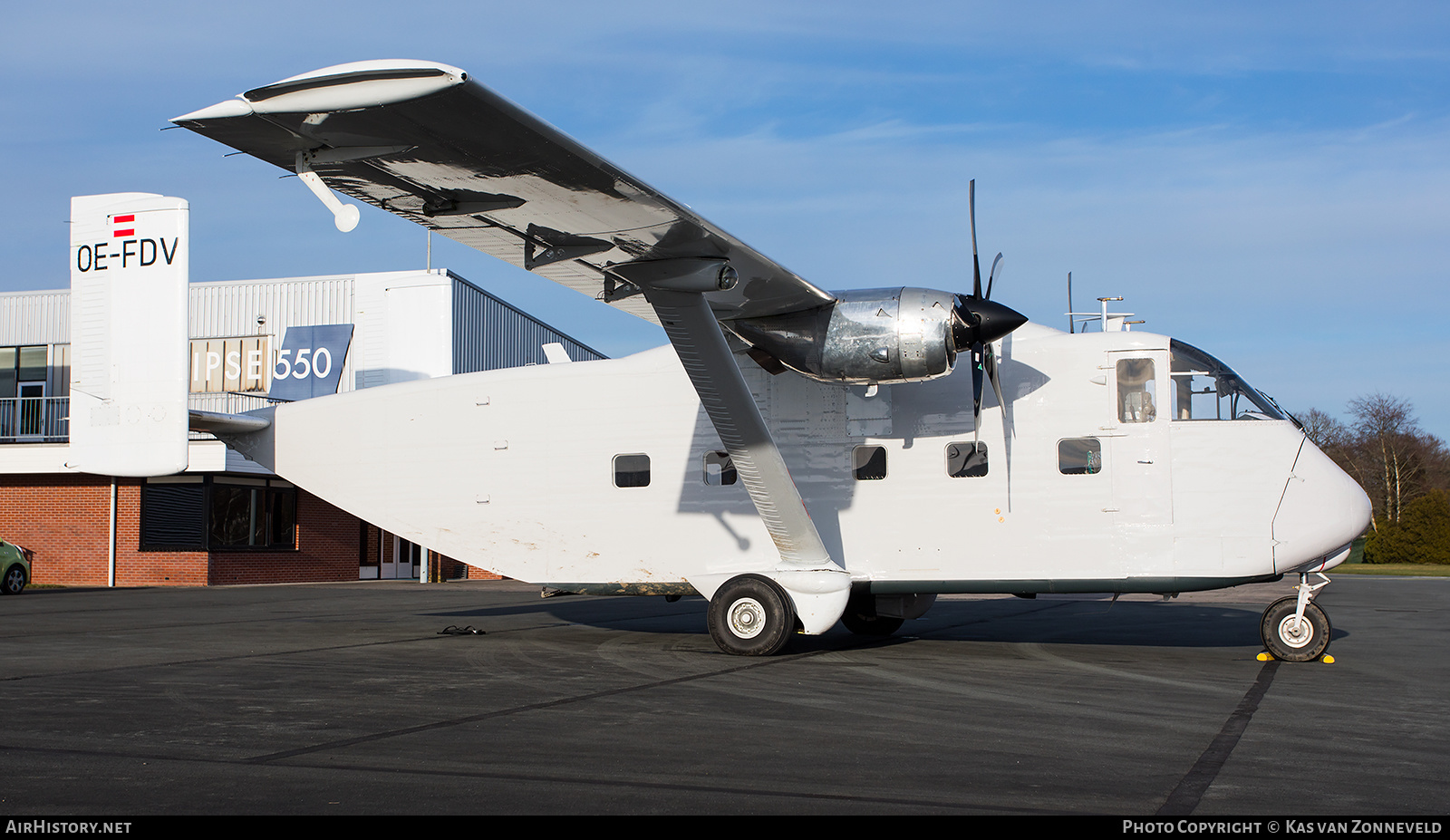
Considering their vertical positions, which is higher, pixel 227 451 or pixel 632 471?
pixel 227 451

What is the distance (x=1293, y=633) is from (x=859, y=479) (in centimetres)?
481

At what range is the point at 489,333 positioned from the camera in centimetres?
3544

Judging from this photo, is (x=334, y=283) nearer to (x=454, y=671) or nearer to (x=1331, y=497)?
(x=454, y=671)

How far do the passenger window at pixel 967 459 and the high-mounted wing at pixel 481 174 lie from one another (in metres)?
2.41

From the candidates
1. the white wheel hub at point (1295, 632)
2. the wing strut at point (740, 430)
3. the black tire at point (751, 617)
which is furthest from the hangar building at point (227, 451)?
the white wheel hub at point (1295, 632)

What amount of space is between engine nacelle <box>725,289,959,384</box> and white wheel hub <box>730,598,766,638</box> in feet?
8.53

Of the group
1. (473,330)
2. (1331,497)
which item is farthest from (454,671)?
(473,330)

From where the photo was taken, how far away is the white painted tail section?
11.5 m

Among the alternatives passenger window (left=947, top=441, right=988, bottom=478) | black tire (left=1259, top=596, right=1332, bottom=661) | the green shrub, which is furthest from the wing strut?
the green shrub

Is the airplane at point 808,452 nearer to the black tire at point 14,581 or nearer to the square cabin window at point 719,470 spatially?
the square cabin window at point 719,470

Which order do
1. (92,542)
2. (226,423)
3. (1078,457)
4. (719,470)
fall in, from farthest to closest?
(92,542)
(226,423)
(719,470)
(1078,457)

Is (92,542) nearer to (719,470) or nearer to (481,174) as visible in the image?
(719,470)

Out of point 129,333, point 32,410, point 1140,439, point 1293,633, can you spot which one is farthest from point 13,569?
point 1293,633

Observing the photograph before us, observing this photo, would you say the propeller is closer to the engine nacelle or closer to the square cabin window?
the engine nacelle
